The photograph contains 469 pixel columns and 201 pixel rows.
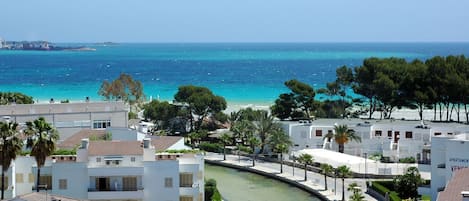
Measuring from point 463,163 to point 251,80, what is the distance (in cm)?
12783

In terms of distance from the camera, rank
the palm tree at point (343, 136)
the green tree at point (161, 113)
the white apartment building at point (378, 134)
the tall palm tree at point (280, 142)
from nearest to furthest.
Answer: the tall palm tree at point (280, 142) < the white apartment building at point (378, 134) < the palm tree at point (343, 136) < the green tree at point (161, 113)

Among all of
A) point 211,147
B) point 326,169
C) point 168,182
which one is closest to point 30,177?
point 168,182

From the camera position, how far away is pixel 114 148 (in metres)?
38.8

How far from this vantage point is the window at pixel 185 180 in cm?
3950

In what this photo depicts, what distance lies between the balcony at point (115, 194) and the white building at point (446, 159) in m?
17.0

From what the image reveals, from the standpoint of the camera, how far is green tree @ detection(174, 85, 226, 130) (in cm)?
7675

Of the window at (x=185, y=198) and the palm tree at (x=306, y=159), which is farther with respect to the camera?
the palm tree at (x=306, y=159)

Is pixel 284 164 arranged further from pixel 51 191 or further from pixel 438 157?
pixel 51 191

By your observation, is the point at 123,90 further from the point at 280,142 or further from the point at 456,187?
the point at 456,187

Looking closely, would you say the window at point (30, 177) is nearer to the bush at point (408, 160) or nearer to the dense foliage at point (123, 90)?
the bush at point (408, 160)

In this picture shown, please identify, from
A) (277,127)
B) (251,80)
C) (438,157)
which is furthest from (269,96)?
(438,157)

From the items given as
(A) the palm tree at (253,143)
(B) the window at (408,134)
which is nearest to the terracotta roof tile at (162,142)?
(A) the palm tree at (253,143)

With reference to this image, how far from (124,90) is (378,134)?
37.6 meters

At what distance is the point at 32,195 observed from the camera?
3017 centimetres
